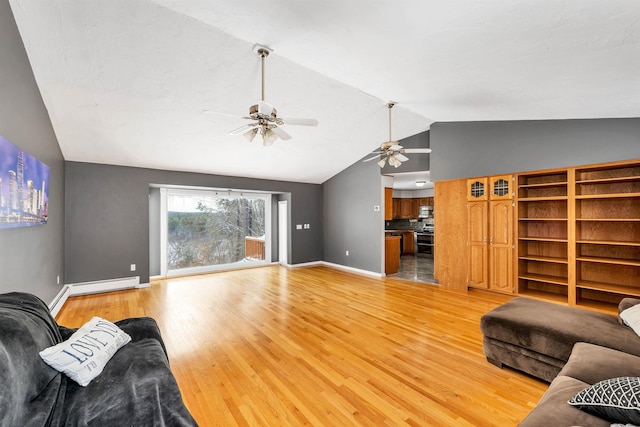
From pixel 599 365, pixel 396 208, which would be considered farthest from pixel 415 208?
pixel 599 365

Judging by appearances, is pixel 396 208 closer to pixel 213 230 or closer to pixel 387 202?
pixel 387 202

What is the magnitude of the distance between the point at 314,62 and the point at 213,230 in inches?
203

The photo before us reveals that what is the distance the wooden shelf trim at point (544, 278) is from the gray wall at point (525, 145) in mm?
1694

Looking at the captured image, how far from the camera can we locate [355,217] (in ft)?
22.4

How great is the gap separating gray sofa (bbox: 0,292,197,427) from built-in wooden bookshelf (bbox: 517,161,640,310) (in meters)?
4.98

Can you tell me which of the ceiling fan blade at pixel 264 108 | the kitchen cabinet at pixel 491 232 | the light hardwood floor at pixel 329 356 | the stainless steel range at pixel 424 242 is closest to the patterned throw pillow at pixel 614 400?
the light hardwood floor at pixel 329 356

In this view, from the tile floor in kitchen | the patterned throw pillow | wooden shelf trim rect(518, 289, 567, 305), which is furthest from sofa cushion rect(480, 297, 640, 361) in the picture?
the tile floor in kitchen

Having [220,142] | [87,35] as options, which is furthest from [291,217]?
[87,35]

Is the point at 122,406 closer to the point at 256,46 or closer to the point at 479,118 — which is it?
the point at 256,46

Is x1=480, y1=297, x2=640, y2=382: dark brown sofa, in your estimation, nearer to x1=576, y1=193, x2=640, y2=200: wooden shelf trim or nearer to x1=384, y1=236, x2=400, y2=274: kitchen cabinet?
→ x1=576, y1=193, x2=640, y2=200: wooden shelf trim

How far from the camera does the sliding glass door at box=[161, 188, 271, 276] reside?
20.6 ft

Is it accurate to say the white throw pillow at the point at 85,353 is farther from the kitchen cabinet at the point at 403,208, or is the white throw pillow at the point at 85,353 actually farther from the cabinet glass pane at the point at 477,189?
the kitchen cabinet at the point at 403,208

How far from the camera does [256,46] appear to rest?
2805 millimetres

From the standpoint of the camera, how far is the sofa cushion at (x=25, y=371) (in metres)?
1.07
